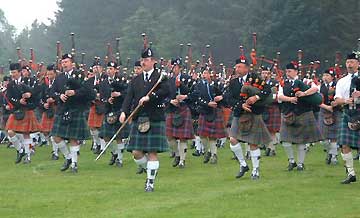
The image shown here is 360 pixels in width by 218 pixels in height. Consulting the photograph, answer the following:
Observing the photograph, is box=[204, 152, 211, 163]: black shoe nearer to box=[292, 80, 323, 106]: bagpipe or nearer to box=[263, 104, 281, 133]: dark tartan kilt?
box=[263, 104, 281, 133]: dark tartan kilt

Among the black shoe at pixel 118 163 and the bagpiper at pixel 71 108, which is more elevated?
the bagpiper at pixel 71 108

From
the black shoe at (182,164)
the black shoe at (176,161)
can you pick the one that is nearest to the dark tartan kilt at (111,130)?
the black shoe at (176,161)

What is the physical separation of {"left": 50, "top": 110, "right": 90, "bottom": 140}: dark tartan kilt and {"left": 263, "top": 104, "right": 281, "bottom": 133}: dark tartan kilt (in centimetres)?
431

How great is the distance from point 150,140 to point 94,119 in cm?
695

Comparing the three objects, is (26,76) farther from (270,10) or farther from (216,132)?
(270,10)

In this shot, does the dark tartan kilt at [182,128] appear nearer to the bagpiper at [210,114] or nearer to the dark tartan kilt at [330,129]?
the bagpiper at [210,114]

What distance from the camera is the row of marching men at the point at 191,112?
1135cm

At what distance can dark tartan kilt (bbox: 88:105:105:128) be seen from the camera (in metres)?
16.8

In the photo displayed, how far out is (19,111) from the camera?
47.9ft

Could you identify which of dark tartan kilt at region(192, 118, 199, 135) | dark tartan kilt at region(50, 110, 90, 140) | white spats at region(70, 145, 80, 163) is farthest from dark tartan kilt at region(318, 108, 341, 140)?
white spats at region(70, 145, 80, 163)

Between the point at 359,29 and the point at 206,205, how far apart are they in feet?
96.4

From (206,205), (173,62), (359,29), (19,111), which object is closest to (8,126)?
(19,111)

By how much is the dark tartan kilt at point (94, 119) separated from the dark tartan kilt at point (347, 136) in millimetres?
7139

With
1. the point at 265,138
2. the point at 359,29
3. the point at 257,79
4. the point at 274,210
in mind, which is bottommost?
the point at 274,210
